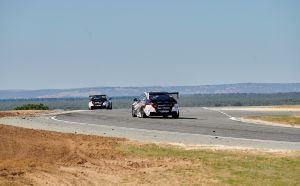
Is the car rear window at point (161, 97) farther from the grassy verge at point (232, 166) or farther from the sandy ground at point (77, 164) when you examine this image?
the grassy verge at point (232, 166)

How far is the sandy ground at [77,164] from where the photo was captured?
13.7 metres

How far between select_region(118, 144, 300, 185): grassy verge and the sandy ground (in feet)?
0.70

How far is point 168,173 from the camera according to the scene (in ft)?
49.0

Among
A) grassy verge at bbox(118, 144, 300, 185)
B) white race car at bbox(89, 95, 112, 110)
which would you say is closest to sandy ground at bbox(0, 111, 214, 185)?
grassy verge at bbox(118, 144, 300, 185)

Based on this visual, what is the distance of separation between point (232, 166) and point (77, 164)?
351cm

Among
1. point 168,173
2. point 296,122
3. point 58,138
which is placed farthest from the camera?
point 296,122

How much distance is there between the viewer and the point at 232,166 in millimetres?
15859

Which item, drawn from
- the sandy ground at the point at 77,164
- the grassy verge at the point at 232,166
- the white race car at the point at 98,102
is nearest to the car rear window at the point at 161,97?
the sandy ground at the point at 77,164

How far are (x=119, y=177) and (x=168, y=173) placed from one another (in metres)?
1.21

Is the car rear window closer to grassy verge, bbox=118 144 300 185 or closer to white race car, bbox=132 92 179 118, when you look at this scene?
white race car, bbox=132 92 179 118

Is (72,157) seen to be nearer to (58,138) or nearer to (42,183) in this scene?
(42,183)

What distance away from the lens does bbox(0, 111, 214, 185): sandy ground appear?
1372cm

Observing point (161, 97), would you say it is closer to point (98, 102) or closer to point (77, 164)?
point (98, 102)

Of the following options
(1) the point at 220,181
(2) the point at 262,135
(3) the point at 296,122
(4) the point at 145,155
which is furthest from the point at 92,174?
(3) the point at 296,122
